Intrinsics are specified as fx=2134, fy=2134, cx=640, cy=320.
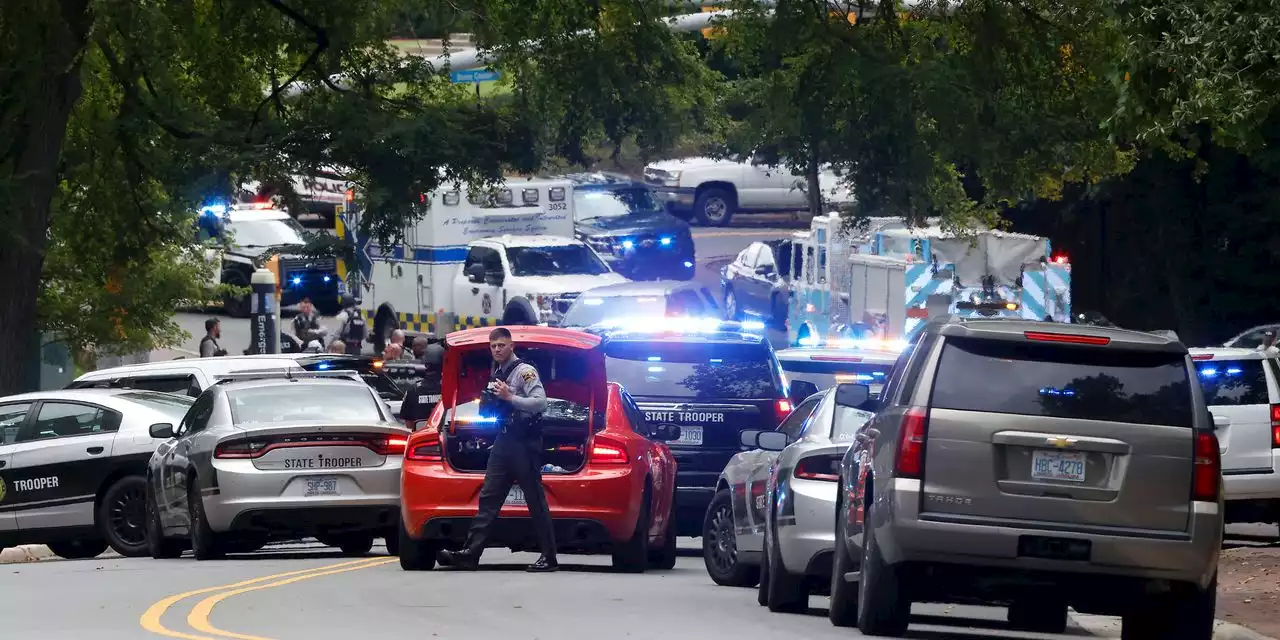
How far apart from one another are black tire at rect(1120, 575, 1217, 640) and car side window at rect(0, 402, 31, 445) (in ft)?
39.0

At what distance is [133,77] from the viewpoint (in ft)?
83.9

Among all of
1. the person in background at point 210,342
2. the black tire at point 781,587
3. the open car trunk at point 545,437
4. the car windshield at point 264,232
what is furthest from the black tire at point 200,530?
the car windshield at point 264,232

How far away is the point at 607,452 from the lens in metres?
15.2

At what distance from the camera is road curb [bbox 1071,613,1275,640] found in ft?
37.9

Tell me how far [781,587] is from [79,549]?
9506 millimetres

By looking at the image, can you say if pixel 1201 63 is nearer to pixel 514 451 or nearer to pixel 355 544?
pixel 514 451

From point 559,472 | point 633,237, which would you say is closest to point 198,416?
point 559,472

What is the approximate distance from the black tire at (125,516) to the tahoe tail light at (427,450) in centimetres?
442

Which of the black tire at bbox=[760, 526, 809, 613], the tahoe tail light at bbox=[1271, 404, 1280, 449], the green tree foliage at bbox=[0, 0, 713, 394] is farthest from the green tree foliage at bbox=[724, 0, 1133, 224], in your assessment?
the black tire at bbox=[760, 526, 809, 613]

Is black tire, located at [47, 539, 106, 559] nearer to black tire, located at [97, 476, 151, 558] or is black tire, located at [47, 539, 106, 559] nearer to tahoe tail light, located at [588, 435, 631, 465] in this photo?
black tire, located at [97, 476, 151, 558]

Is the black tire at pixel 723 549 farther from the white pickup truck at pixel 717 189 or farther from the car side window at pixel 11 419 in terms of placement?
the white pickup truck at pixel 717 189

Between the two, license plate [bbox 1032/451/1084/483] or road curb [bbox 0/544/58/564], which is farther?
road curb [bbox 0/544/58/564]

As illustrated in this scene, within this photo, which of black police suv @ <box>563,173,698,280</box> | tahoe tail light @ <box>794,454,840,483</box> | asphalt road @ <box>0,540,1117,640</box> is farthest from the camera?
black police suv @ <box>563,173,698,280</box>

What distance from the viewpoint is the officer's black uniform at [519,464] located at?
14773 millimetres
